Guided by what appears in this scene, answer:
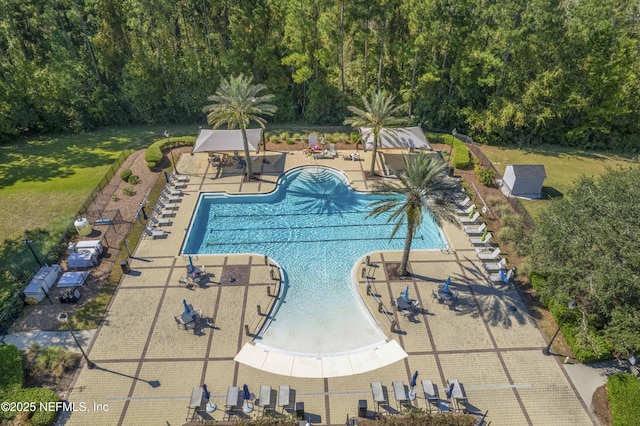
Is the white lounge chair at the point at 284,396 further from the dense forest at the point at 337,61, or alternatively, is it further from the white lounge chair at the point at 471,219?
the dense forest at the point at 337,61

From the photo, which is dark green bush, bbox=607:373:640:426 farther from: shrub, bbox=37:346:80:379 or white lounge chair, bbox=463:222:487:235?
shrub, bbox=37:346:80:379

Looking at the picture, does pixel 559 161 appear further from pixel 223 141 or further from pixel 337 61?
pixel 223 141

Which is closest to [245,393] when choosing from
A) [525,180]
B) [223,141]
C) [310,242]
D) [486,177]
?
[310,242]

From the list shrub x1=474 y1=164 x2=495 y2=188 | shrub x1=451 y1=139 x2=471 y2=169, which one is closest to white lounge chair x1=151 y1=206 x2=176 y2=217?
shrub x1=451 y1=139 x2=471 y2=169

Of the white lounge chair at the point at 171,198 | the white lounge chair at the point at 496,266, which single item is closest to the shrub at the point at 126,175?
the white lounge chair at the point at 171,198

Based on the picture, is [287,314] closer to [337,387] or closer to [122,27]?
[337,387]
